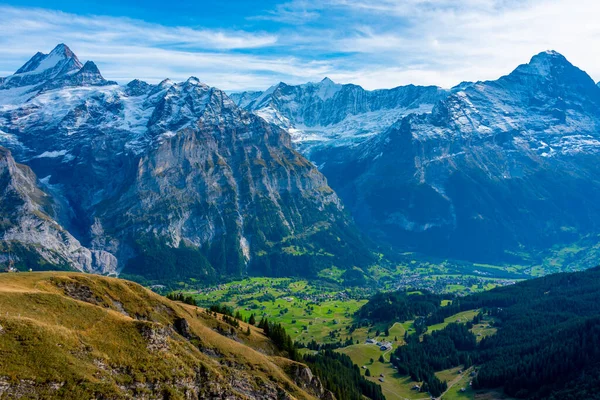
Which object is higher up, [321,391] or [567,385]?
[321,391]

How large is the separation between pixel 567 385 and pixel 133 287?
539 feet

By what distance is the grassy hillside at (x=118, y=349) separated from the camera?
293 ft

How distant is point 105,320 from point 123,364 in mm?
13384

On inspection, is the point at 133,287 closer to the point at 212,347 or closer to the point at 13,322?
the point at 212,347

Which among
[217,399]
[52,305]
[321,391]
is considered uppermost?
[52,305]

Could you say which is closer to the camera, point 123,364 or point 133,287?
point 123,364

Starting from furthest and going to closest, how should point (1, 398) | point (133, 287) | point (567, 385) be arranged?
point (567, 385) < point (133, 287) < point (1, 398)

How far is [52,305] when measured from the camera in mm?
108312

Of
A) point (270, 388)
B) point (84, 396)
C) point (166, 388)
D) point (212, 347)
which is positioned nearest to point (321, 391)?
point (270, 388)

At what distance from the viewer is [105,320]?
11125 centimetres

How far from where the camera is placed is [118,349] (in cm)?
10481

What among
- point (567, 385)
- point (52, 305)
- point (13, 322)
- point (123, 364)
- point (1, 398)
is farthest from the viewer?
point (567, 385)

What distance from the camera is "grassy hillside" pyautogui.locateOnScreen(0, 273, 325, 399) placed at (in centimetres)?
8938

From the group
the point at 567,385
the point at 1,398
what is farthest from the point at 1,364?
the point at 567,385
